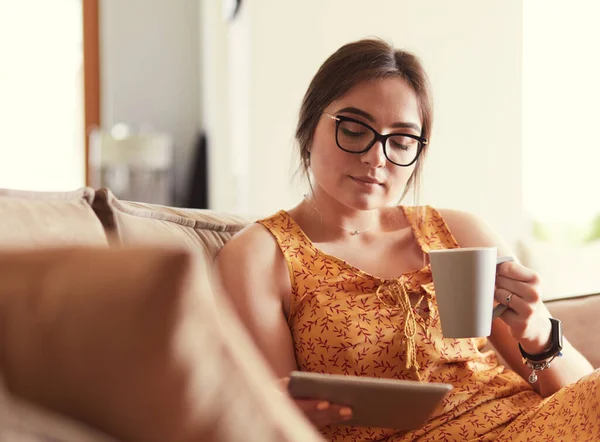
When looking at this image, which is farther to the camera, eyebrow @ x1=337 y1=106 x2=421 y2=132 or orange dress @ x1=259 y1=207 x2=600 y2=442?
eyebrow @ x1=337 y1=106 x2=421 y2=132

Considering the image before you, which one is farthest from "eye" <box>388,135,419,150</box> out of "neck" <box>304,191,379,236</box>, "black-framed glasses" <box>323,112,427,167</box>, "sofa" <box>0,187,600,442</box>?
Answer: "sofa" <box>0,187,600,442</box>

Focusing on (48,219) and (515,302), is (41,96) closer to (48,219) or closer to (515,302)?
(48,219)

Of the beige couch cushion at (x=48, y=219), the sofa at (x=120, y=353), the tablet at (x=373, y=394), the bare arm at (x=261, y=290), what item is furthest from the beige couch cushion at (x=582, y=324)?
the sofa at (x=120, y=353)

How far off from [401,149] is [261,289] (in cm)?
40

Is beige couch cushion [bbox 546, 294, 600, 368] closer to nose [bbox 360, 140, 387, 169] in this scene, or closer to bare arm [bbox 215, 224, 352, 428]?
nose [bbox 360, 140, 387, 169]

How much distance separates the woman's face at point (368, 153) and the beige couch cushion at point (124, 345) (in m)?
1.06

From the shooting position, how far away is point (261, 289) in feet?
4.46

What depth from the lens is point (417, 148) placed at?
1.55 metres

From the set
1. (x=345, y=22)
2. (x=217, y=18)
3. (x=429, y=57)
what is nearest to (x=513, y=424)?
(x=429, y=57)

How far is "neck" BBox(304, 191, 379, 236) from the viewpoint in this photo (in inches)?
60.8

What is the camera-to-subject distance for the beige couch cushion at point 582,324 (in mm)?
1697

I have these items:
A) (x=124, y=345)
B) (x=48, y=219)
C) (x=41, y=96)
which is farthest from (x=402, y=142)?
(x=41, y=96)

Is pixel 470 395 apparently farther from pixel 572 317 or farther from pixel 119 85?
pixel 119 85

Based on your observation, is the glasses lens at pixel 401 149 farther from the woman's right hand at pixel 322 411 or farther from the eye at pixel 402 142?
the woman's right hand at pixel 322 411
